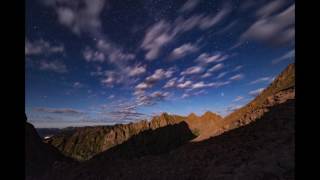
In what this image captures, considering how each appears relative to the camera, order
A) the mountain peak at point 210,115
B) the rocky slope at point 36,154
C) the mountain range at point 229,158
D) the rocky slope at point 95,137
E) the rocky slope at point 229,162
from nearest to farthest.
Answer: the rocky slope at point 229,162 → the mountain range at point 229,158 → the rocky slope at point 36,154 → the rocky slope at point 95,137 → the mountain peak at point 210,115

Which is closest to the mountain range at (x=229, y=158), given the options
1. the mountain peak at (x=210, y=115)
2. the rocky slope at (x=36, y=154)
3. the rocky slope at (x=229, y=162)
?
the rocky slope at (x=229, y=162)

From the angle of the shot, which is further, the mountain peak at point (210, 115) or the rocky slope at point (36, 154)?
the mountain peak at point (210, 115)

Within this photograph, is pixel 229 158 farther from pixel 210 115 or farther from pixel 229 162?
pixel 210 115

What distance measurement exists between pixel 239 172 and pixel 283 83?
44725mm

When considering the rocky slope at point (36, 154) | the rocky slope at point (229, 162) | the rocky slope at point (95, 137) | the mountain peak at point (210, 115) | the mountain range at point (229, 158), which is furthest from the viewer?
the mountain peak at point (210, 115)

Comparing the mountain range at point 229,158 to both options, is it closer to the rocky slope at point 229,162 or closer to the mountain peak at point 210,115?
the rocky slope at point 229,162

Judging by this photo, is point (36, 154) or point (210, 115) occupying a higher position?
point (210, 115)

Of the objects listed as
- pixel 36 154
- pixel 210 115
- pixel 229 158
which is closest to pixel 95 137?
pixel 210 115

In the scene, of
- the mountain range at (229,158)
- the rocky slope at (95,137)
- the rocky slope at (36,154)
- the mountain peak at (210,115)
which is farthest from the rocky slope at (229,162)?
the mountain peak at (210,115)

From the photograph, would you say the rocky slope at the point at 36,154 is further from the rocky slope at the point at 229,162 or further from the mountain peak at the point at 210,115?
the mountain peak at the point at 210,115

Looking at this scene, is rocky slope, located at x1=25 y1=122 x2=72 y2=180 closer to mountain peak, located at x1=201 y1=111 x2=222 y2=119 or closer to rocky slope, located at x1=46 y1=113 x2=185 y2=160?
rocky slope, located at x1=46 y1=113 x2=185 y2=160

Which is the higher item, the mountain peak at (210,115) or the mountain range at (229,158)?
the mountain peak at (210,115)
